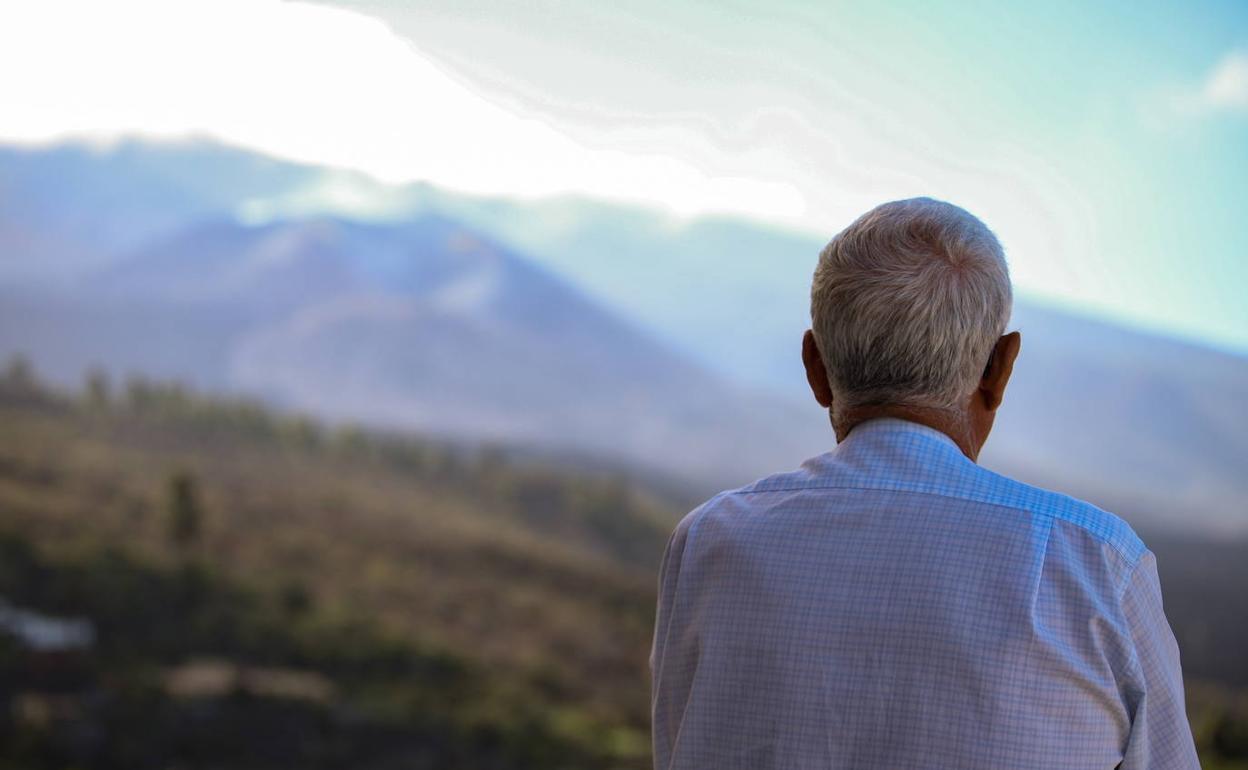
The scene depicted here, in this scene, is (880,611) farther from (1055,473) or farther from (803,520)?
(1055,473)

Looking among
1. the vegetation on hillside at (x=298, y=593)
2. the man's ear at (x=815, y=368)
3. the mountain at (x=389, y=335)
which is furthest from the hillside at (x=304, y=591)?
the man's ear at (x=815, y=368)

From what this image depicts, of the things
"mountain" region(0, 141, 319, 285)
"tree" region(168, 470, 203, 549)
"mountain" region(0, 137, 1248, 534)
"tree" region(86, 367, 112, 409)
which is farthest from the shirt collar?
"tree" region(86, 367, 112, 409)

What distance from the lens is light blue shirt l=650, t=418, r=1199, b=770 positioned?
0.74m

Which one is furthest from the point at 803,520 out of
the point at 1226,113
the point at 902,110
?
the point at 1226,113

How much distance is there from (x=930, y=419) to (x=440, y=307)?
16.1 ft

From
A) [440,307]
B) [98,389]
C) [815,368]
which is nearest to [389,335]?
[440,307]

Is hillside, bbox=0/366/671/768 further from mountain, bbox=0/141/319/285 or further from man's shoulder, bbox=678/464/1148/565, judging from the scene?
man's shoulder, bbox=678/464/1148/565

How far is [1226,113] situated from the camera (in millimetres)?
3646

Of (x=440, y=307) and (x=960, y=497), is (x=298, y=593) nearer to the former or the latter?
(x=440, y=307)

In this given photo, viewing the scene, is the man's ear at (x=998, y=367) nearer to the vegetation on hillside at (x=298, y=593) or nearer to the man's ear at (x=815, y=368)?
the man's ear at (x=815, y=368)

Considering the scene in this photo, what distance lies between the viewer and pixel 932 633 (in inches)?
29.5

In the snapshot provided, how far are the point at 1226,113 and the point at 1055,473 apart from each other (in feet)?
5.08

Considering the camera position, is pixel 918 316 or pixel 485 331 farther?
pixel 485 331

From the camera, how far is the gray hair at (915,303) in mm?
848
